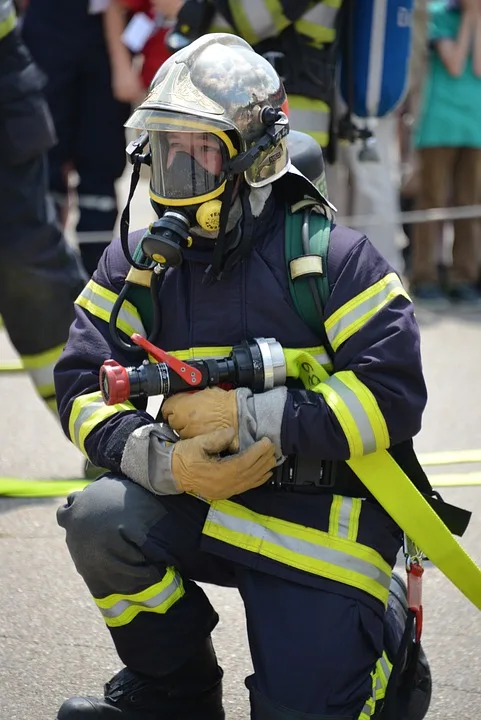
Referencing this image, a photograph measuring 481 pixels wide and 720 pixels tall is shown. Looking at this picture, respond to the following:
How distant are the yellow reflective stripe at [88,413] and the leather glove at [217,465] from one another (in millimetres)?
191

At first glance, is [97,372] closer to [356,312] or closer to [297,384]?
[297,384]

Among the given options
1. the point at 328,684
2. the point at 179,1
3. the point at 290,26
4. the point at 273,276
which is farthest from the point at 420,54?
the point at 328,684

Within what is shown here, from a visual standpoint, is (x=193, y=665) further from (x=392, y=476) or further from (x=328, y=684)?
(x=392, y=476)

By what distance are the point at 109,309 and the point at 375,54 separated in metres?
2.17

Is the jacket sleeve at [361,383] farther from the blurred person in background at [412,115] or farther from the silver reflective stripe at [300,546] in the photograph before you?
the blurred person in background at [412,115]

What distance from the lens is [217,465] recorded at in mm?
2742

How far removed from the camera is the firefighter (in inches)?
109

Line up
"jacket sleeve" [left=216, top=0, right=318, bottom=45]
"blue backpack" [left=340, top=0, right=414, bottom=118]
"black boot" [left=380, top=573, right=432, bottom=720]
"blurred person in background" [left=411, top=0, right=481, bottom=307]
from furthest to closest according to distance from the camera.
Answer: "blurred person in background" [left=411, top=0, right=481, bottom=307] → "blue backpack" [left=340, top=0, right=414, bottom=118] → "jacket sleeve" [left=216, top=0, right=318, bottom=45] → "black boot" [left=380, top=573, right=432, bottom=720]

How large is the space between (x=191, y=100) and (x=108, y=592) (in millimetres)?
1030

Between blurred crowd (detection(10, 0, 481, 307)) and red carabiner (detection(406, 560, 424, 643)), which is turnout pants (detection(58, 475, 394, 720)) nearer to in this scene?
red carabiner (detection(406, 560, 424, 643))

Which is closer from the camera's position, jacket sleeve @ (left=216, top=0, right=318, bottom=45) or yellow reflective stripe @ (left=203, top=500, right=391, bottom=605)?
yellow reflective stripe @ (left=203, top=500, right=391, bottom=605)

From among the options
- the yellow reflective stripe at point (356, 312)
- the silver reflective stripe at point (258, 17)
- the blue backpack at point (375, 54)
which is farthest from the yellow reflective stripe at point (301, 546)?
the blue backpack at point (375, 54)

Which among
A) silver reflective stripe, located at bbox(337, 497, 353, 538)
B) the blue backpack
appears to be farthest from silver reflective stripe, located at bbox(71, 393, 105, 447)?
the blue backpack

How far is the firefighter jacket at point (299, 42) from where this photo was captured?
4.48m
